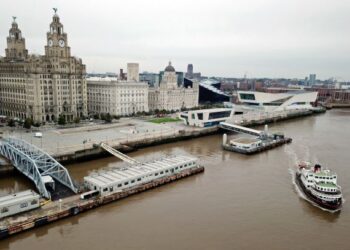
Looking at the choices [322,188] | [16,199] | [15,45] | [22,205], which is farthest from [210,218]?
[15,45]

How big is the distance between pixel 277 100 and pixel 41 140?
52338 millimetres

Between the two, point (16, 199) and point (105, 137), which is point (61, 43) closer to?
point (105, 137)

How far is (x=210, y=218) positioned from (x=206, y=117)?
1035 inches

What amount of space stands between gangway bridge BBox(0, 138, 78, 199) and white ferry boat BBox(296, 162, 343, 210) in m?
14.9

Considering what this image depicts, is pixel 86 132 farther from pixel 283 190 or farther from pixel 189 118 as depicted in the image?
pixel 283 190

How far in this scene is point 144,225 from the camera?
16656 mm

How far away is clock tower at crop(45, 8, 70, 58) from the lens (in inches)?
1791

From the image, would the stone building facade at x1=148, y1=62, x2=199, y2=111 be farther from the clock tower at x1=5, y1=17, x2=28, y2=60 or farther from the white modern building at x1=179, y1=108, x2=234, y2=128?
the clock tower at x1=5, y1=17, x2=28, y2=60

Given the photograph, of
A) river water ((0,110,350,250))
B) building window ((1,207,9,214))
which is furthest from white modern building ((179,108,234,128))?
building window ((1,207,9,214))

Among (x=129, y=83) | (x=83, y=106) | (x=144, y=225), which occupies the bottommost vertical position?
(x=144, y=225)

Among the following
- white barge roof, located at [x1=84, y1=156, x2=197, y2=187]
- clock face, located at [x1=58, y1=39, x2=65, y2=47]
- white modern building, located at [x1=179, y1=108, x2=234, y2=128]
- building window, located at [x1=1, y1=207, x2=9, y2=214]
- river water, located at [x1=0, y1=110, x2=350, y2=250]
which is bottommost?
river water, located at [x1=0, y1=110, x2=350, y2=250]

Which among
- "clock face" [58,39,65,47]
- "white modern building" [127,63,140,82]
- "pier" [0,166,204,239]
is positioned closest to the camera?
"pier" [0,166,204,239]

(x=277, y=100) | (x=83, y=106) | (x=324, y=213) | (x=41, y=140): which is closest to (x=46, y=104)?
(x=83, y=106)

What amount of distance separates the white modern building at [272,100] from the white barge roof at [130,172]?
4747cm
